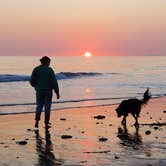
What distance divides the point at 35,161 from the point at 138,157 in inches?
66.8

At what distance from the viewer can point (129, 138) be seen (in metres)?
10.4

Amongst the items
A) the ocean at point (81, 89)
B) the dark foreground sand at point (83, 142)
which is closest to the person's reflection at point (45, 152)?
the dark foreground sand at point (83, 142)

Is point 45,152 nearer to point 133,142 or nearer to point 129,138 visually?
point 133,142

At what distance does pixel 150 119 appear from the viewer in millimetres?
14141

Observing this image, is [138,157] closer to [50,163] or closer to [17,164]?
[50,163]

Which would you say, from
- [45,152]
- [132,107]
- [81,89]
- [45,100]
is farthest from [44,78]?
[81,89]

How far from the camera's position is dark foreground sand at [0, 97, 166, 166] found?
7762mm

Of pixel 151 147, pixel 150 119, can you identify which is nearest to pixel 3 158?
pixel 151 147

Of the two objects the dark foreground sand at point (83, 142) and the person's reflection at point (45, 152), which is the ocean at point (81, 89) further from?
the person's reflection at point (45, 152)

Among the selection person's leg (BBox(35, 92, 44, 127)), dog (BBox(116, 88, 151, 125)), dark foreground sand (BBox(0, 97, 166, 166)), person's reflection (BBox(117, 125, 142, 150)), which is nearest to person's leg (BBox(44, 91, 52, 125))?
person's leg (BBox(35, 92, 44, 127))

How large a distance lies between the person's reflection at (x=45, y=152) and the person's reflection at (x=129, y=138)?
150cm

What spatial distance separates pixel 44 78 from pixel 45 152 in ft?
12.3

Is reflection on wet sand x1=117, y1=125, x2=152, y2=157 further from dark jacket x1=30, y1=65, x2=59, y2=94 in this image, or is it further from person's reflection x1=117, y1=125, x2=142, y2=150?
dark jacket x1=30, y1=65, x2=59, y2=94

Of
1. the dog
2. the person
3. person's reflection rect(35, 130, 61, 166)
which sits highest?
the person
